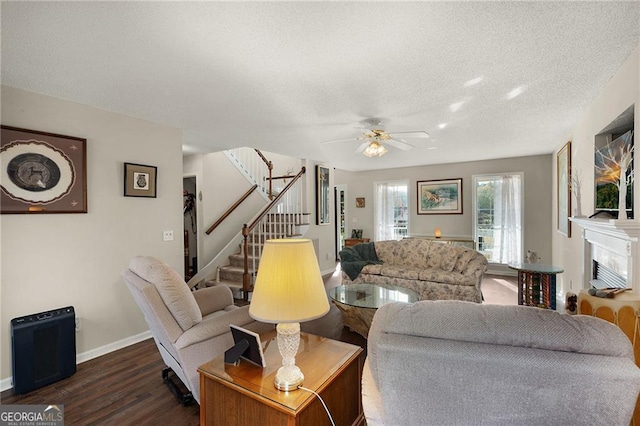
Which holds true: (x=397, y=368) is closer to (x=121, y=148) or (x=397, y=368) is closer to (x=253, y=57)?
(x=253, y=57)

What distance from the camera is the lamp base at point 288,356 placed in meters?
1.30

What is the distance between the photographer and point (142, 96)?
2.60 meters

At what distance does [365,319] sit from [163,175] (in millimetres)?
2809

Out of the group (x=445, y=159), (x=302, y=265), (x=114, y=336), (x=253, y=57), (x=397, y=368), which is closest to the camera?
(x=397, y=368)

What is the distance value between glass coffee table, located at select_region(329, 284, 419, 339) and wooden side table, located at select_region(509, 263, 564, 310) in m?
1.64

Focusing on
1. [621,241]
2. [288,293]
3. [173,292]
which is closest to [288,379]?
[288,293]

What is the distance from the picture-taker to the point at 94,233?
2842 mm

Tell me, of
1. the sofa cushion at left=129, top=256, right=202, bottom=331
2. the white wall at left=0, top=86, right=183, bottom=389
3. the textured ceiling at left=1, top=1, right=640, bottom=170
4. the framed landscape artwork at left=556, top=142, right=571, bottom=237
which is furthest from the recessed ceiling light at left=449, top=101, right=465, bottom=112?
the white wall at left=0, top=86, right=183, bottom=389

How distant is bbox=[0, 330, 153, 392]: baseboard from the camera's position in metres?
2.30

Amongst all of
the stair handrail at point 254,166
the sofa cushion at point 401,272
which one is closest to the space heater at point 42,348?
the sofa cushion at point 401,272

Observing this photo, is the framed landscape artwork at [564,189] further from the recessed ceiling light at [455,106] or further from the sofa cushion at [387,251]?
the sofa cushion at [387,251]

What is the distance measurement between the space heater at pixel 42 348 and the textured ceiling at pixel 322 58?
1870 mm

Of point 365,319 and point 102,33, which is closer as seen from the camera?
point 102,33

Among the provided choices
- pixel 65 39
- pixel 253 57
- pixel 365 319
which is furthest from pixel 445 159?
pixel 65 39
